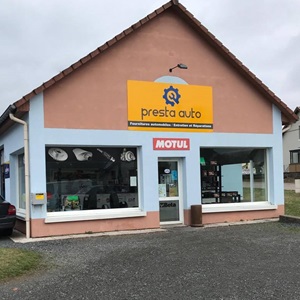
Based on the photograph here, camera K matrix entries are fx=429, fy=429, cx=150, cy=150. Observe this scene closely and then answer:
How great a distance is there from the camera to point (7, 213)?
36.7 ft

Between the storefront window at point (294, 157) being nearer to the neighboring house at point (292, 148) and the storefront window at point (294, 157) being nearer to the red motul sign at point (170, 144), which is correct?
the neighboring house at point (292, 148)

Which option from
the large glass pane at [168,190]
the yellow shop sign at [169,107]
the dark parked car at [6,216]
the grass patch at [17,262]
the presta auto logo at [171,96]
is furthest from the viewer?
the large glass pane at [168,190]

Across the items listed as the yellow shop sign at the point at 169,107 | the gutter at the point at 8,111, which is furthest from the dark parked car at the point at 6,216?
the yellow shop sign at the point at 169,107

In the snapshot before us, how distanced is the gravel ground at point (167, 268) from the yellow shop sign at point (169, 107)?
3376 mm

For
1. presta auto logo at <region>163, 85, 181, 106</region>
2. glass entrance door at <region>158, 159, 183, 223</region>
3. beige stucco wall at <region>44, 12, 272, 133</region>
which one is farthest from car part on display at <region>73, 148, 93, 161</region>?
presta auto logo at <region>163, 85, 181, 106</region>

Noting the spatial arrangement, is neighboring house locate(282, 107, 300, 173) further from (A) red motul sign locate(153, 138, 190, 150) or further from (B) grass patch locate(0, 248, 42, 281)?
(B) grass patch locate(0, 248, 42, 281)

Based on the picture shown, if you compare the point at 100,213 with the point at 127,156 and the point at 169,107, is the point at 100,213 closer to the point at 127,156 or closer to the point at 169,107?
the point at 127,156

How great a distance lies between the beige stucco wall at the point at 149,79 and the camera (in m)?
11.8

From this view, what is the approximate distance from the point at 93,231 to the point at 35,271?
14.4 ft

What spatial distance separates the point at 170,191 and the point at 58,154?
3.66m

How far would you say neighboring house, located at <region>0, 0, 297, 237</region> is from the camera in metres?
11.6

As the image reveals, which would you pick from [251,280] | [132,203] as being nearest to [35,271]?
[251,280]

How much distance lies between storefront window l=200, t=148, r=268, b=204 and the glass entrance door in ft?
2.87

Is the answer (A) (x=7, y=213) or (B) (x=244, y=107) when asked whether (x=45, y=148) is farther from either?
(B) (x=244, y=107)
